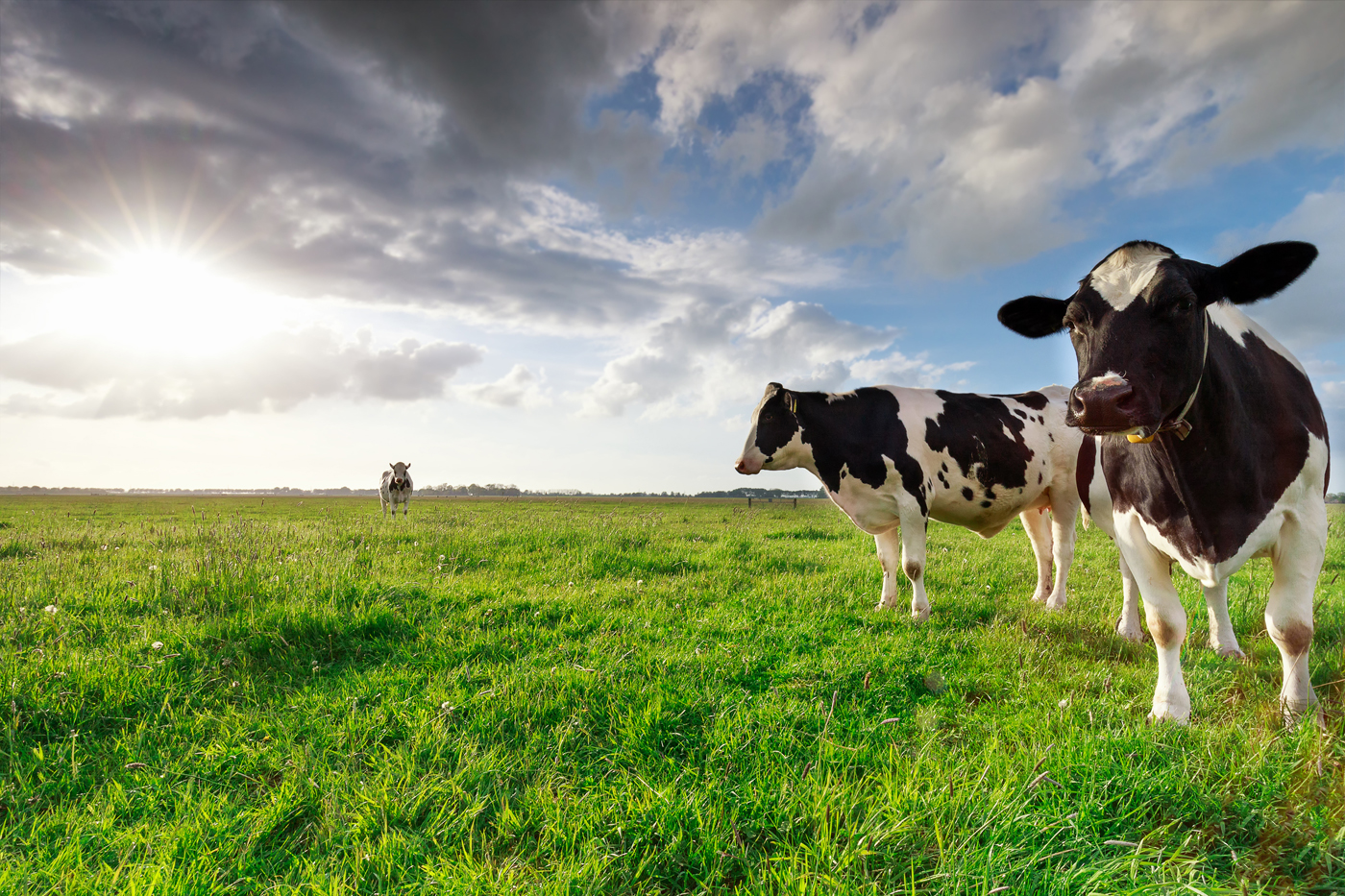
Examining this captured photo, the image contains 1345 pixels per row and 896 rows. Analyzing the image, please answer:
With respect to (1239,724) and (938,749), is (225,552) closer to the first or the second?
(938,749)

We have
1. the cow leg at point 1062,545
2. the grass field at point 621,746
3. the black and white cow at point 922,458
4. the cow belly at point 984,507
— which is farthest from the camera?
the cow belly at point 984,507

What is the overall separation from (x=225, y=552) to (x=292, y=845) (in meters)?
5.93

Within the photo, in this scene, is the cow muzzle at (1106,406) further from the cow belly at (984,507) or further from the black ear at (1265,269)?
the cow belly at (984,507)

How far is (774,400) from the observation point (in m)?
8.26

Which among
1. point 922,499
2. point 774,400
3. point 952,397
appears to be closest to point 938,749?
point 922,499

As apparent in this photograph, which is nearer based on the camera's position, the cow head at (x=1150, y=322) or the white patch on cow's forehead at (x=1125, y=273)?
the cow head at (x=1150, y=322)

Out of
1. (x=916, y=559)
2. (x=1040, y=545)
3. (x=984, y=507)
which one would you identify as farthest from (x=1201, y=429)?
(x=1040, y=545)

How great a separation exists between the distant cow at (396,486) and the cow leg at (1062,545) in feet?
72.6

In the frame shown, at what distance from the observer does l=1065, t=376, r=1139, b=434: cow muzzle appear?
10.3ft

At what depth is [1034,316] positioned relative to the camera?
177 inches

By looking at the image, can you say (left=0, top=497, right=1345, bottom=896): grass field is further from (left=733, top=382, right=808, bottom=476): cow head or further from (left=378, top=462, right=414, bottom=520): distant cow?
(left=378, top=462, right=414, bottom=520): distant cow

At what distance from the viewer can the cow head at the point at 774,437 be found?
8.07 m

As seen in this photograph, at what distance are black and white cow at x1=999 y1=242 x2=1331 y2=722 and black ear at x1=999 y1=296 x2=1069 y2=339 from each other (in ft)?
1.78

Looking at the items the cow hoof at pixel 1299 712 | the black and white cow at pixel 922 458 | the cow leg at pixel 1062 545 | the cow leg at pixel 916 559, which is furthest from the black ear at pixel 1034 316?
the cow leg at pixel 1062 545
